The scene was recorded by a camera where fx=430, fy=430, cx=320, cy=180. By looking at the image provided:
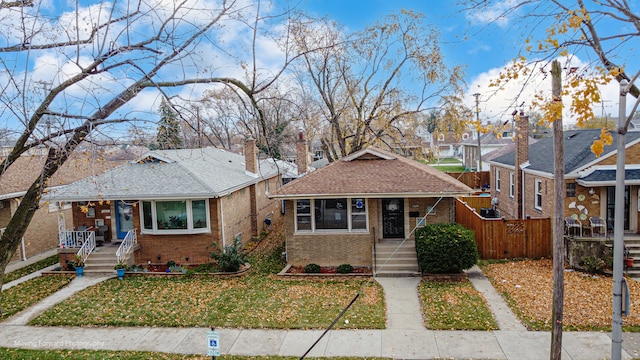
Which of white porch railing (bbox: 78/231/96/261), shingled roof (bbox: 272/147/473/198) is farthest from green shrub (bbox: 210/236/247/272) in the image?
white porch railing (bbox: 78/231/96/261)

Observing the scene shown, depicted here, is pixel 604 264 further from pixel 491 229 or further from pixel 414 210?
pixel 414 210

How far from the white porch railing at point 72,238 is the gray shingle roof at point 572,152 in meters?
18.7

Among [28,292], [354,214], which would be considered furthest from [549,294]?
[28,292]

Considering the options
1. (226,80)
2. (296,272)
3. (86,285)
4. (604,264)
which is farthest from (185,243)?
(604,264)

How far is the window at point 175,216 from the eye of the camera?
664 inches

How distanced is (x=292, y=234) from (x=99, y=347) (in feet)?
26.0

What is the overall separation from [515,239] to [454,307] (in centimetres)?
646

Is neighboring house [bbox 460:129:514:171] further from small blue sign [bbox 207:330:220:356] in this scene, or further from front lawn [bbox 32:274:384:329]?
small blue sign [bbox 207:330:220:356]

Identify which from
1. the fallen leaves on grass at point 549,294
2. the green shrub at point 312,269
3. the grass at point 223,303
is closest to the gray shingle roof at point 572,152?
the fallen leaves on grass at point 549,294

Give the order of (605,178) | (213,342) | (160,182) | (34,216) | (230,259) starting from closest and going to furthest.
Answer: (213,342), (605,178), (230,259), (160,182), (34,216)

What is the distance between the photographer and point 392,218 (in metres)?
16.8

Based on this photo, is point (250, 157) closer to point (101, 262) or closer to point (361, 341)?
point (101, 262)

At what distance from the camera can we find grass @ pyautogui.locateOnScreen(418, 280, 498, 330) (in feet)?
34.3

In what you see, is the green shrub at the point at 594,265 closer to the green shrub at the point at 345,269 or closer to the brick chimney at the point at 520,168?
the brick chimney at the point at 520,168
